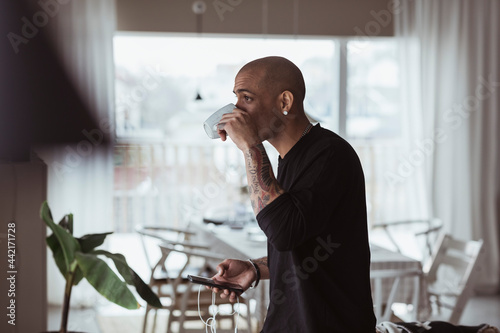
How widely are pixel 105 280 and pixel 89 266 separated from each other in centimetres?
7

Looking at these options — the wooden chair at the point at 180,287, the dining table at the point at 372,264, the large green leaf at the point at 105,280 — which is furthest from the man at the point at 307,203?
the wooden chair at the point at 180,287

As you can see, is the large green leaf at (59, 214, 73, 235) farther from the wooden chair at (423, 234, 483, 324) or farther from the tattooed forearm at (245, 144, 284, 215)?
the wooden chair at (423, 234, 483, 324)

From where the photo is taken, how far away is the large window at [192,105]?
5367 mm

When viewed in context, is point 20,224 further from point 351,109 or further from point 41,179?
point 351,109

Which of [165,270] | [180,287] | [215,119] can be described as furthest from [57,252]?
[180,287]

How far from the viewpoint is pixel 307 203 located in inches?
51.4

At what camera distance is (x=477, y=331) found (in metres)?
1.91

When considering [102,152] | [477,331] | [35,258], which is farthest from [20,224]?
[102,152]

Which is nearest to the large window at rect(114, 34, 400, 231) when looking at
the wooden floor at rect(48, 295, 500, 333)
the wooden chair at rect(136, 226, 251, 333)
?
the wooden floor at rect(48, 295, 500, 333)

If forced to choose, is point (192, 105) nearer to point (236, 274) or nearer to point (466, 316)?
point (466, 316)

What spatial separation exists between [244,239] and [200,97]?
1.35 metres

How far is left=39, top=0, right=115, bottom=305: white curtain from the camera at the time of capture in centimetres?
474

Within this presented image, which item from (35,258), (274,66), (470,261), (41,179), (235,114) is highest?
(274,66)

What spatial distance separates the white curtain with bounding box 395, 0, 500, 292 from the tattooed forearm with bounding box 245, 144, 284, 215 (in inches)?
157
